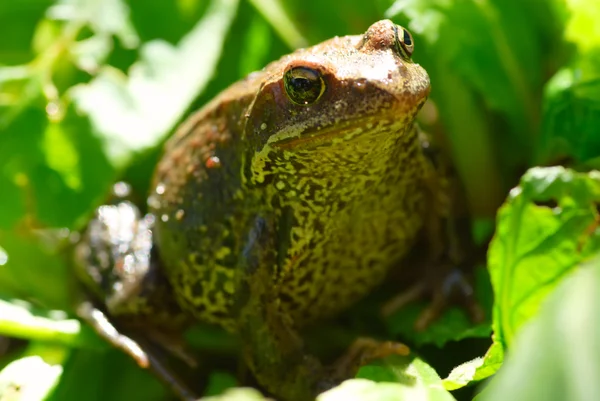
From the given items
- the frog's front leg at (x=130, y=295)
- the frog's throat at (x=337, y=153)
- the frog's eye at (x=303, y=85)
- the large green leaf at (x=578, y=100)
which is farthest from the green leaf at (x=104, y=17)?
the large green leaf at (x=578, y=100)

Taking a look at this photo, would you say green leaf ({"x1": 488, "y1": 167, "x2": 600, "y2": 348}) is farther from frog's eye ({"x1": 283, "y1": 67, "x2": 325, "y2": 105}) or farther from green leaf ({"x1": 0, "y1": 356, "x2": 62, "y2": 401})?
green leaf ({"x1": 0, "y1": 356, "x2": 62, "y2": 401})

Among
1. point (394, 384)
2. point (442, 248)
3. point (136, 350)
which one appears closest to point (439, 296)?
point (442, 248)

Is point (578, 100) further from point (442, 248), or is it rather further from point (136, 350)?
point (136, 350)

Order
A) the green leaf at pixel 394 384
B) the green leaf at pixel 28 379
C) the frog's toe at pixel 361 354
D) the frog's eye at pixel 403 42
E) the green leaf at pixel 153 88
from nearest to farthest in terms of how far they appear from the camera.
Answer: the green leaf at pixel 394 384, the frog's eye at pixel 403 42, the frog's toe at pixel 361 354, the green leaf at pixel 28 379, the green leaf at pixel 153 88

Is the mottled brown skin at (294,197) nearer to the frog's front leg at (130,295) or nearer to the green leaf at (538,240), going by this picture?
the frog's front leg at (130,295)

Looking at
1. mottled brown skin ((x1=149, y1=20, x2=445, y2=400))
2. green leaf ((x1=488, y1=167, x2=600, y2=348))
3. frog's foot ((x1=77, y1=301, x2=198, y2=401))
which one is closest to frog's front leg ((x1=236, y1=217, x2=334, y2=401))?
mottled brown skin ((x1=149, y1=20, x2=445, y2=400))

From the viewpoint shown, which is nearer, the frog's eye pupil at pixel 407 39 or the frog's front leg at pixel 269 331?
the frog's eye pupil at pixel 407 39
